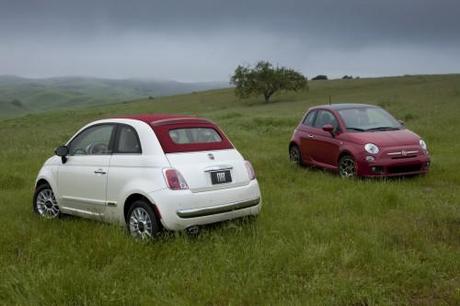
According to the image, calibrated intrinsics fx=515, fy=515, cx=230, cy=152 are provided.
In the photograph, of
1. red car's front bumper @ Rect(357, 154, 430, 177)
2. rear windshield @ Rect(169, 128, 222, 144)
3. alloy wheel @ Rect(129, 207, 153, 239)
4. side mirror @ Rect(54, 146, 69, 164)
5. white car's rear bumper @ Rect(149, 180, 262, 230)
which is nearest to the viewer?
white car's rear bumper @ Rect(149, 180, 262, 230)

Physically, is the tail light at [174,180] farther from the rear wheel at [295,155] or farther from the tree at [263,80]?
the tree at [263,80]

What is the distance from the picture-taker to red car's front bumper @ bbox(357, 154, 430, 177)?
1034 cm

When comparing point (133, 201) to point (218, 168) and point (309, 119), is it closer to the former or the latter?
point (218, 168)

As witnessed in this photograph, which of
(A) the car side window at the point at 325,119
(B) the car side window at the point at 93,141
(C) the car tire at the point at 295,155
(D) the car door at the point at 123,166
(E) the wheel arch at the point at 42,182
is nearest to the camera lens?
(D) the car door at the point at 123,166

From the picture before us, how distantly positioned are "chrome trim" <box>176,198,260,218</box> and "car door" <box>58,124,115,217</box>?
1.42 meters

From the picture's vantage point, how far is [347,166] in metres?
11.0

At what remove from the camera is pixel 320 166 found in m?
12.1

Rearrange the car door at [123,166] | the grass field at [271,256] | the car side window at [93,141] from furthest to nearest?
1. the car side window at [93,141]
2. the car door at [123,166]
3. the grass field at [271,256]

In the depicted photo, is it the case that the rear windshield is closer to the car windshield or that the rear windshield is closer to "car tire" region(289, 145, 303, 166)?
the car windshield

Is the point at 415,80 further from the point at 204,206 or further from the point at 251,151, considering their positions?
the point at 204,206

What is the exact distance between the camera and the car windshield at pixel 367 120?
11.3m

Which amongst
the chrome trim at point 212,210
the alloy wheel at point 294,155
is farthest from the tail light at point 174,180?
the alloy wheel at point 294,155

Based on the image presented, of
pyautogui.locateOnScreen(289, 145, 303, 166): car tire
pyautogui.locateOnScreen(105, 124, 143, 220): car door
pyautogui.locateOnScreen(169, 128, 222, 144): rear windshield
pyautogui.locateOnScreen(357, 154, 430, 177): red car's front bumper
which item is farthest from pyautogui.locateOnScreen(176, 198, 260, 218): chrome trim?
pyautogui.locateOnScreen(289, 145, 303, 166): car tire

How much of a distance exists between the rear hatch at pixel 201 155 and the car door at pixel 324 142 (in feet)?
15.7
